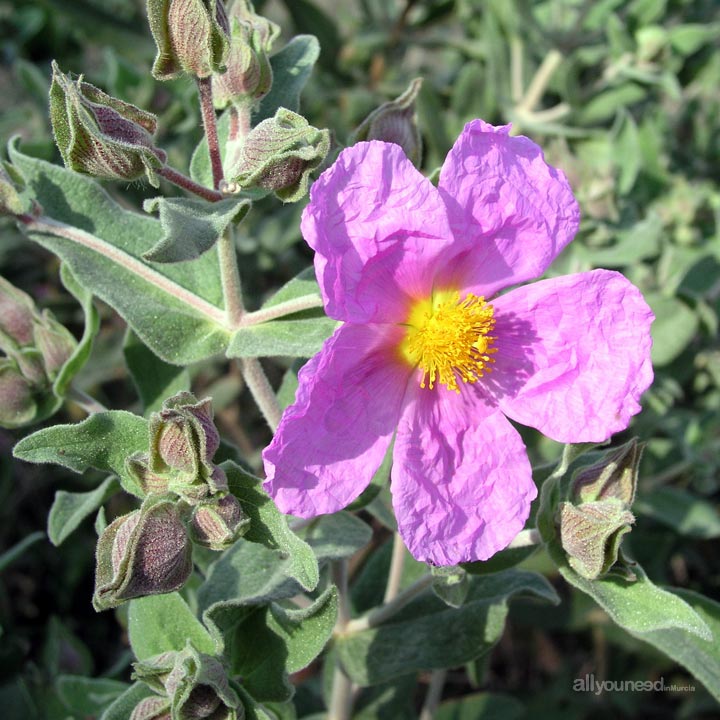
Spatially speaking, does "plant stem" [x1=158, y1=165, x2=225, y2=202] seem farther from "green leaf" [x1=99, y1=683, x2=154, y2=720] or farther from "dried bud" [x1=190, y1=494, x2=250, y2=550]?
"green leaf" [x1=99, y1=683, x2=154, y2=720]

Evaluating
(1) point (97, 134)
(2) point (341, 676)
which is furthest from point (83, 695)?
(1) point (97, 134)

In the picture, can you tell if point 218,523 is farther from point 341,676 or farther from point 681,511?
point 681,511

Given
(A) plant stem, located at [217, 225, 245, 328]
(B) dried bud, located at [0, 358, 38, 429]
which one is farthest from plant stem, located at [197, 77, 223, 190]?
(B) dried bud, located at [0, 358, 38, 429]

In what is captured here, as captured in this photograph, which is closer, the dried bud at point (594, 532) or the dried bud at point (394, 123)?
the dried bud at point (594, 532)

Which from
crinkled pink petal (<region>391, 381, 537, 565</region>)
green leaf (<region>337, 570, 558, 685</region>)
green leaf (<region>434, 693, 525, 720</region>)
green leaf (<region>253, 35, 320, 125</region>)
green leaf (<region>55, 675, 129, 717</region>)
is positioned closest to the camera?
crinkled pink petal (<region>391, 381, 537, 565</region>)

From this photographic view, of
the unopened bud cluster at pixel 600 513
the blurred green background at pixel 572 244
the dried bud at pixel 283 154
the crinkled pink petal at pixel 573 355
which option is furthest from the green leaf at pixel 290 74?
the blurred green background at pixel 572 244

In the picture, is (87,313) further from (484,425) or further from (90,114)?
(484,425)

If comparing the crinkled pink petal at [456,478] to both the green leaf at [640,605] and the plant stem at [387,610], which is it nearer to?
the green leaf at [640,605]
